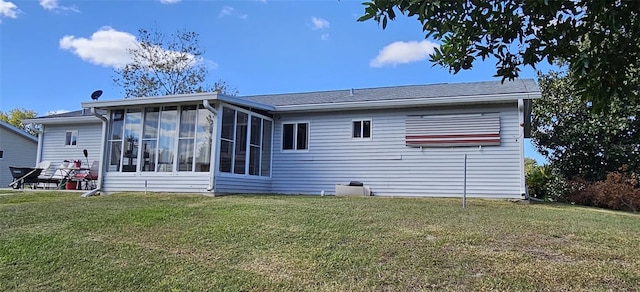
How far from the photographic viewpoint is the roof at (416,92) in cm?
1142

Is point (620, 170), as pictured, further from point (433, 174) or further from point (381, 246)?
point (381, 246)

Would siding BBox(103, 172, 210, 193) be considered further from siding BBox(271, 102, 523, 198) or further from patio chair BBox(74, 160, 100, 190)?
patio chair BBox(74, 160, 100, 190)

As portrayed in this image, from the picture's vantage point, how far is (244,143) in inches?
469

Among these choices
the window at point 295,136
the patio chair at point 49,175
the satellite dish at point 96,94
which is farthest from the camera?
the patio chair at point 49,175

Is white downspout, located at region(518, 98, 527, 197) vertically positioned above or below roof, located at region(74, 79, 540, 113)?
below

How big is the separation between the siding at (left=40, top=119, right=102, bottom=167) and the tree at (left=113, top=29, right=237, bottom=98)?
22.2 feet

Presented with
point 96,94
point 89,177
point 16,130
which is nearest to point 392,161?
point 96,94

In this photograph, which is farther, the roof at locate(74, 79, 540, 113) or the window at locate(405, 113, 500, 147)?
the window at locate(405, 113, 500, 147)

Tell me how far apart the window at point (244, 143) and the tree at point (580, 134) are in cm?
930

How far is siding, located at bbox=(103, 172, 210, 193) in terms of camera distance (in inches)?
431

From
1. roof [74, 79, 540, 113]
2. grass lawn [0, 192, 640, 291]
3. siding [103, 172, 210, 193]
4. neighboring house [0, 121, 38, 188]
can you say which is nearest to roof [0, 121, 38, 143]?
neighboring house [0, 121, 38, 188]

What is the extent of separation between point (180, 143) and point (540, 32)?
31.2 ft

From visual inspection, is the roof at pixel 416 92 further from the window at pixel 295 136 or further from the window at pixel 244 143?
the window at pixel 244 143

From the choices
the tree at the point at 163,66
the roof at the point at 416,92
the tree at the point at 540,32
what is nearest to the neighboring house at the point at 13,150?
the tree at the point at 163,66
